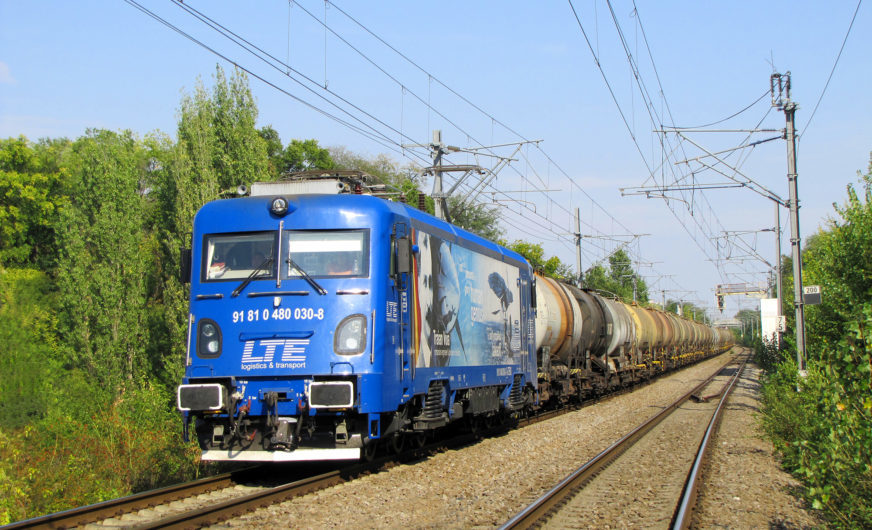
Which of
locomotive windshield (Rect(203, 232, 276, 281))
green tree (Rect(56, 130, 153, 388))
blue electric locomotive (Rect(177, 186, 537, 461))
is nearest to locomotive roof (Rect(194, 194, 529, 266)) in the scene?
blue electric locomotive (Rect(177, 186, 537, 461))

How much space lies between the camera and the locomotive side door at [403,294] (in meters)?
9.71

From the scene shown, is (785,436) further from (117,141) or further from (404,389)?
(117,141)

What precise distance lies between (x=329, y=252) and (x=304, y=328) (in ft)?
3.34

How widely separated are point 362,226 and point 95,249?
25332mm

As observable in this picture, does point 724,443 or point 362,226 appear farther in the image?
point 724,443

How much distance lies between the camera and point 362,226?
31.2 ft

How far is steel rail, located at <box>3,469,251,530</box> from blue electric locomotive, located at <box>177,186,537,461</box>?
17.2 inches

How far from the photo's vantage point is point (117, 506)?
7.43m

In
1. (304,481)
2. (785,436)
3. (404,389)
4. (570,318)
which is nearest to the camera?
(304,481)

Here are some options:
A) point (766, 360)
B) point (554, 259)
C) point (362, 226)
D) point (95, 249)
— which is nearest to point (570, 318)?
point (362, 226)

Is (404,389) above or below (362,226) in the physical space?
below

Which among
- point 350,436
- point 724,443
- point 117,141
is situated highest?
point 117,141

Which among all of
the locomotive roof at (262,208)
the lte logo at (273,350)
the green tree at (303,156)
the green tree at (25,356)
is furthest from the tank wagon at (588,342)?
the green tree at (303,156)

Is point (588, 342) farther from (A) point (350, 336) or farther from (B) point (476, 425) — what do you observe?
(A) point (350, 336)
